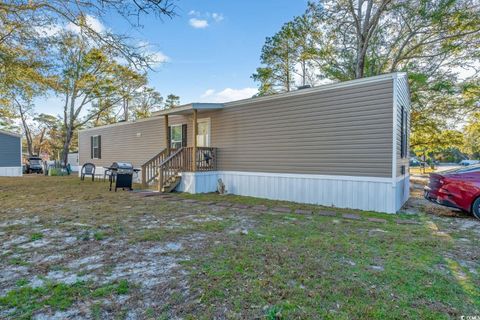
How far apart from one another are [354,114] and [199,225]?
4760mm

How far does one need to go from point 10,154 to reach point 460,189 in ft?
79.8

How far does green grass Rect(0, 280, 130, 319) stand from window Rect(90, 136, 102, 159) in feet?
50.4

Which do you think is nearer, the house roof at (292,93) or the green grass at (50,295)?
the green grass at (50,295)

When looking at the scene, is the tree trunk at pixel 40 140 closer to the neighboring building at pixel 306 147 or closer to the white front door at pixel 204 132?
the neighboring building at pixel 306 147

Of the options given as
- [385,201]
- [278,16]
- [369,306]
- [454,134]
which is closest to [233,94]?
[278,16]

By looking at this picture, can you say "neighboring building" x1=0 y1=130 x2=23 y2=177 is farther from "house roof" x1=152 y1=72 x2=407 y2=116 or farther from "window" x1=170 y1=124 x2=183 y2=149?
"house roof" x1=152 y1=72 x2=407 y2=116

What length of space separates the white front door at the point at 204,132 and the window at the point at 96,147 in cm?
860

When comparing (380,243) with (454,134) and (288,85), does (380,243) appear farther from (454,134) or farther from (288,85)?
(288,85)

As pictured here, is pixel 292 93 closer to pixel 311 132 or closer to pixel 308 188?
pixel 311 132

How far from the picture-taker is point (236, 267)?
9.90ft

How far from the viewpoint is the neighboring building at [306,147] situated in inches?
255

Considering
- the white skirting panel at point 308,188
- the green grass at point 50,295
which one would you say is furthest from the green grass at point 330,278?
the white skirting panel at point 308,188

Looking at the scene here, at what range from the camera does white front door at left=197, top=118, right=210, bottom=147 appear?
35.0 feet

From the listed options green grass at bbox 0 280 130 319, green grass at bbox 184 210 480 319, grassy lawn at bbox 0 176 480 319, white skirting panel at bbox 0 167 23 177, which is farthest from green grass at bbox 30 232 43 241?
white skirting panel at bbox 0 167 23 177
